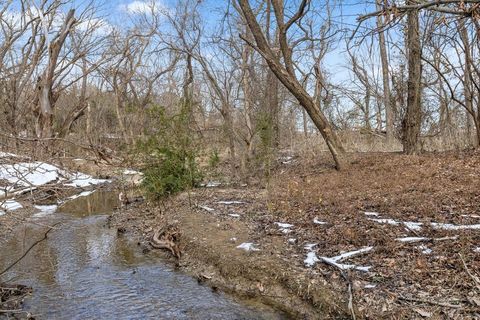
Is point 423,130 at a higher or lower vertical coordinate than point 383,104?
lower

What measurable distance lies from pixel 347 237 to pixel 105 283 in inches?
144

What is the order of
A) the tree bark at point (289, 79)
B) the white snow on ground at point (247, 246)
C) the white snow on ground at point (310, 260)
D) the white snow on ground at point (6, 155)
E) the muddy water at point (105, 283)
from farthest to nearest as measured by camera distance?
the tree bark at point (289, 79) → the white snow on ground at point (247, 246) → the white snow on ground at point (310, 260) → the muddy water at point (105, 283) → the white snow on ground at point (6, 155)

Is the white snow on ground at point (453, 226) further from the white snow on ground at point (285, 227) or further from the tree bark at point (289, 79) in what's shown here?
the tree bark at point (289, 79)

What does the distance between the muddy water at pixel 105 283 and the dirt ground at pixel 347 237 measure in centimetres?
47

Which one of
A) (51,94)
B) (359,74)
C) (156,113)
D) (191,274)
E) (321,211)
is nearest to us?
(191,274)

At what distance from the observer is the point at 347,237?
21.4ft

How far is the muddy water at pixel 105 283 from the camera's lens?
5621 mm

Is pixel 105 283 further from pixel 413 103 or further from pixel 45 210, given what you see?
pixel 413 103

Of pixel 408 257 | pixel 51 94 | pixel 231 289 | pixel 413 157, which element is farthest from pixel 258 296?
pixel 51 94

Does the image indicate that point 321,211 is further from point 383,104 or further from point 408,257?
point 383,104

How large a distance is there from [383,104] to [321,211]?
15.4m

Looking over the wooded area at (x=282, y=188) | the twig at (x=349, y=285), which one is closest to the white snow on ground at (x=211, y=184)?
the wooded area at (x=282, y=188)

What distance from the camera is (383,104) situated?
22312mm

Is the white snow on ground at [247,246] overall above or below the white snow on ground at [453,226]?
below
